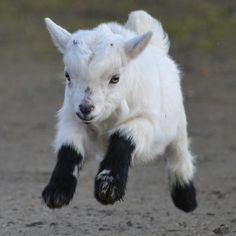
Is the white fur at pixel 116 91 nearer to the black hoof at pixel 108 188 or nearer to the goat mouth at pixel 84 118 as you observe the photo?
the goat mouth at pixel 84 118

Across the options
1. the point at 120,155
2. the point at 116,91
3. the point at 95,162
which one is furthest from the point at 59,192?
the point at 95,162

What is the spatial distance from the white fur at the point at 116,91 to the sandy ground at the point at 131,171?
60 centimetres

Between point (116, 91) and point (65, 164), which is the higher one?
point (116, 91)

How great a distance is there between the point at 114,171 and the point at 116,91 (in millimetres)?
637

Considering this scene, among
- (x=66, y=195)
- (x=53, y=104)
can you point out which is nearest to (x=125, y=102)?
(x=66, y=195)

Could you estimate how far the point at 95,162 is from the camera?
12.9m

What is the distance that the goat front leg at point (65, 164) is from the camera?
7941 mm

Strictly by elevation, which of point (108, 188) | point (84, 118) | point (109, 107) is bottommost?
point (108, 188)

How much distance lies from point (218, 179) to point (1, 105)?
5.71m

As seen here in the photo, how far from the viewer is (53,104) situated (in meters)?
17.2

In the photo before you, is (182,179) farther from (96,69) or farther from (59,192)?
(96,69)

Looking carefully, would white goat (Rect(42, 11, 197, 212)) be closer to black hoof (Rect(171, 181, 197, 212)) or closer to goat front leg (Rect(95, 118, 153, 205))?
goat front leg (Rect(95, 118, 153, 205))

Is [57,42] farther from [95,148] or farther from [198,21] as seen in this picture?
[198,21]

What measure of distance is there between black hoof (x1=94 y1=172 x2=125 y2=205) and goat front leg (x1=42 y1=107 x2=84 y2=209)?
253 mm
